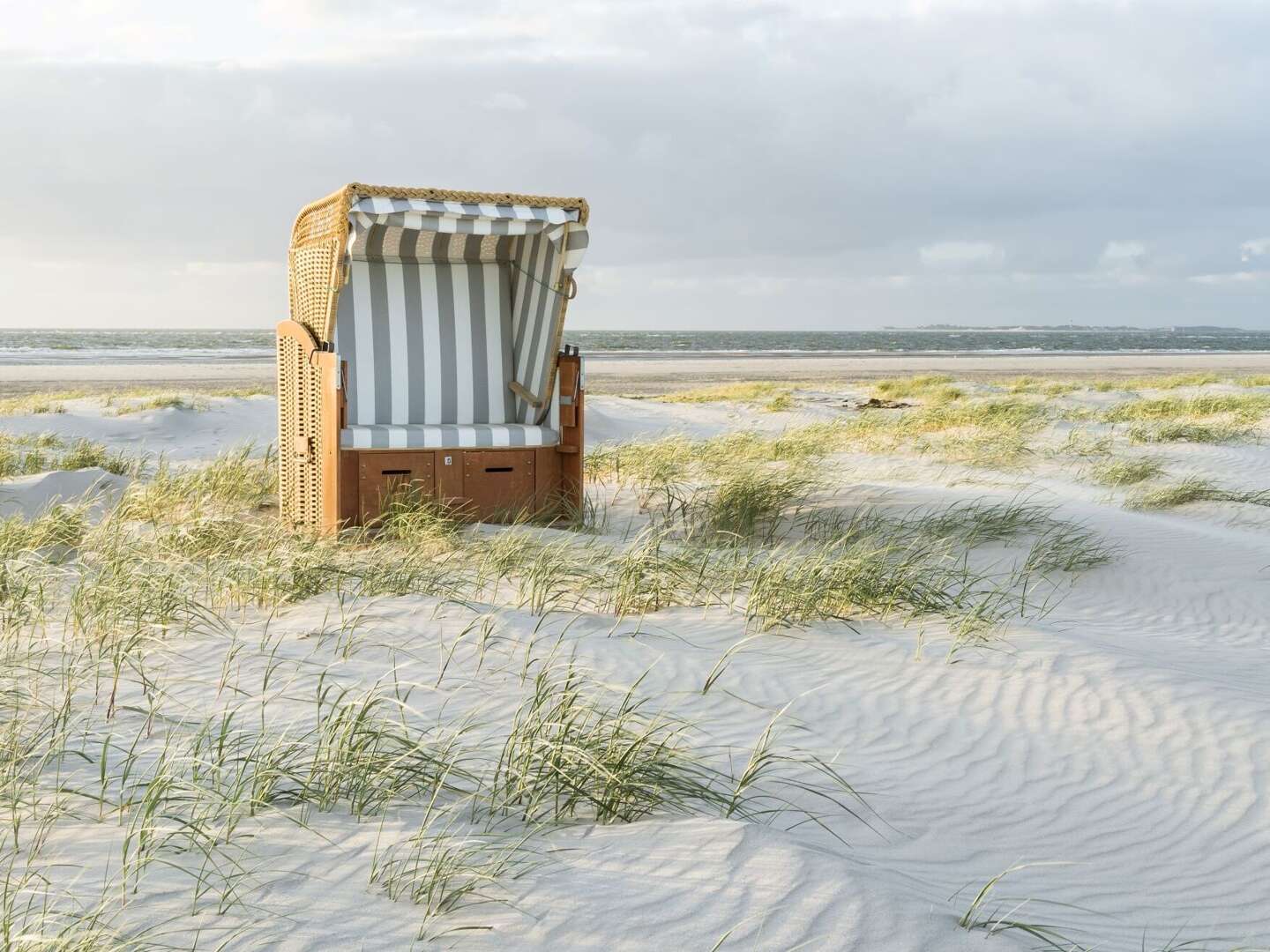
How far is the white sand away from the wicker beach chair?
8.19ft

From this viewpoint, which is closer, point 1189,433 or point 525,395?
point 525,395

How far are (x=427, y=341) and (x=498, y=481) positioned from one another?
139cm

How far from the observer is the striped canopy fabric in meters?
8.55

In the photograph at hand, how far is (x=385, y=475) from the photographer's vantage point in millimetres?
7820

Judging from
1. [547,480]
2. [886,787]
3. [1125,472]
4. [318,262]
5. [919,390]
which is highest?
[318,262]

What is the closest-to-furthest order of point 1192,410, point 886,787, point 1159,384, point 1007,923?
point 1007,923 → point 886,787 → point 1192,410 → point 1159,384

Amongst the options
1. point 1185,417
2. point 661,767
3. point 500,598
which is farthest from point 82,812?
point 1185,417

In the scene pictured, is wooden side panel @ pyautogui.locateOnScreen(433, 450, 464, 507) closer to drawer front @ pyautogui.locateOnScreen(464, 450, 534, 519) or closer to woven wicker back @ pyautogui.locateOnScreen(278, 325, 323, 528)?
drawer front @ pyautogui.locateOnScreen(464, 450, 534, 519)

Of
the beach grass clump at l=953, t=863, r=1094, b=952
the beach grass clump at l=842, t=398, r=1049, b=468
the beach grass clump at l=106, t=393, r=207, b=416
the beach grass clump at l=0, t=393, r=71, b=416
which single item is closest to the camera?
the beach grass clump at l=953, t=863, r=1094, b=952

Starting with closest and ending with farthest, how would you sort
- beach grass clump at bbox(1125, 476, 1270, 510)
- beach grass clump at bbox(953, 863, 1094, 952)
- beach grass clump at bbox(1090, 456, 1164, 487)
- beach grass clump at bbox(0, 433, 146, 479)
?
1. beach grass clump at bbox(953, 863, 1094, 952)
2. beach grass clump at bbox(1125, 476, 1270, 510)
3. beach grass clump at bbox(0, 433, 146, 479)
4. beach grass clump at bbox(1090, 456, 1164, 487)

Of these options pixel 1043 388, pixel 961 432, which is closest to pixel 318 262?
pixel 961 432

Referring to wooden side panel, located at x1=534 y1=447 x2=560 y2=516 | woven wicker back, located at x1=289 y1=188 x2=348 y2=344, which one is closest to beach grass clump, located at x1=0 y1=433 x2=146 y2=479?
woven wicker back, located at x1=289 y1=188 x2=348 y2=344

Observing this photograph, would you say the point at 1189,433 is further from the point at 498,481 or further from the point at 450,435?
the point at 450,435

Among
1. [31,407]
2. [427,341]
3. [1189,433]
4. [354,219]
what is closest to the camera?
[354,219]
